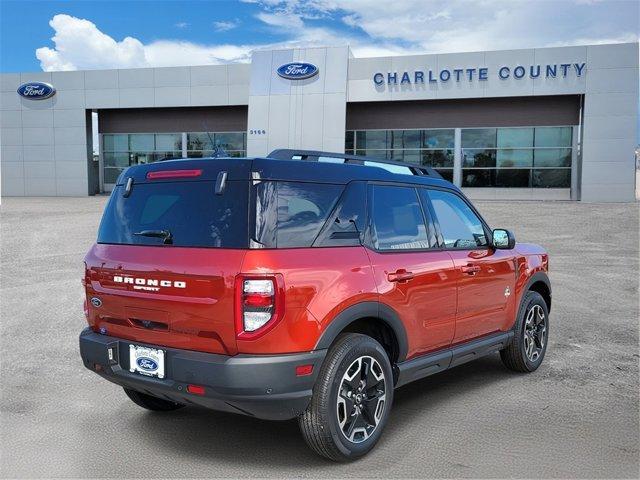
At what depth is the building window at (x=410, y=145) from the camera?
101 ft

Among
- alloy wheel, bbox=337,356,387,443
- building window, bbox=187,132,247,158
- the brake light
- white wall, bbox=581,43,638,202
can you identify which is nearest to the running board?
alloy wheel, bbox=337,356,387,443

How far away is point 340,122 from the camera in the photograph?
30344mm

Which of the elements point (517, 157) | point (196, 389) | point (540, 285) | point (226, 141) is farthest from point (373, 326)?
point (226, 141)

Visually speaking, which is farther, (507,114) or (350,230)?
(507,114)

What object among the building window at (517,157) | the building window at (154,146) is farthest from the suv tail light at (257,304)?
the building window at (154,146)

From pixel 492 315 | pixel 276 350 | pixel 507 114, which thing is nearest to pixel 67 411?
pixel 276 350

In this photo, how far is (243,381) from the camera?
321cm

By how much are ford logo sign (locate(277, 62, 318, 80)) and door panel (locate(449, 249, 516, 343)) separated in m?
26.5

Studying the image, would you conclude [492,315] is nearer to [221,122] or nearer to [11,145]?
[221,122]

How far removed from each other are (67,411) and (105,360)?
45.7 inches

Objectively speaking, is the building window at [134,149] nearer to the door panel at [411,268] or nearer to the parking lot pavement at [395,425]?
the parking lot pavement at [395,425]

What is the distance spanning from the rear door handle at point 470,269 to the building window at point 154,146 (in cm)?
3003

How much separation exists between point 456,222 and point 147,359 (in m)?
2.65

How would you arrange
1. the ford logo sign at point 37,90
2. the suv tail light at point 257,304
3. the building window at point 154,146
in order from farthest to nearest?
the ford logo sign at point 37,90 < the building window at point 154,146 < the suv tail light at point 257,304
